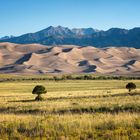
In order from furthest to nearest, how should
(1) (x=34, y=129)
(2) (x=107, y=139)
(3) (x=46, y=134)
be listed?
(1) (x=34, y=129) → (3) (x=46, y=134) → (2) (x=107, y=139)

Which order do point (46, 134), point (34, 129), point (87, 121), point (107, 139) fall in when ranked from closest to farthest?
point (107, 139) → point (46, 134) → point (34, 129) → point (87, 121)

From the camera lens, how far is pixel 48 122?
16.0 m

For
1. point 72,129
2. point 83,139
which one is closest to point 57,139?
point 83,139

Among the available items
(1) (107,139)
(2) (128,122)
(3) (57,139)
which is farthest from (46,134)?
(2) (128,122)

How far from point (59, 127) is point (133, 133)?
113 inches

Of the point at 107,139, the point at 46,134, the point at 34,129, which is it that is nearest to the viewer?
the point at 107,139

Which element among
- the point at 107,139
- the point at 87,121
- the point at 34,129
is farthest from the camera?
the point at 87,121

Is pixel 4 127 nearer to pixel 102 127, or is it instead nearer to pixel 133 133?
pixel 102 127

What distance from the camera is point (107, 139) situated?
482 inches

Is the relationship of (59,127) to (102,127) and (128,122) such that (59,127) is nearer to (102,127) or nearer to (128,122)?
(102,127)

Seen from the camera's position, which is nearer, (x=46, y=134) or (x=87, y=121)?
(x=46, y=134)

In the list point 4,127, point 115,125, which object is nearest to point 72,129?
point 115,125

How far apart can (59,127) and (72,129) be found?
26.0 inches

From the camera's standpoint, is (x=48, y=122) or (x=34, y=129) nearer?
(x=34, y=129)
